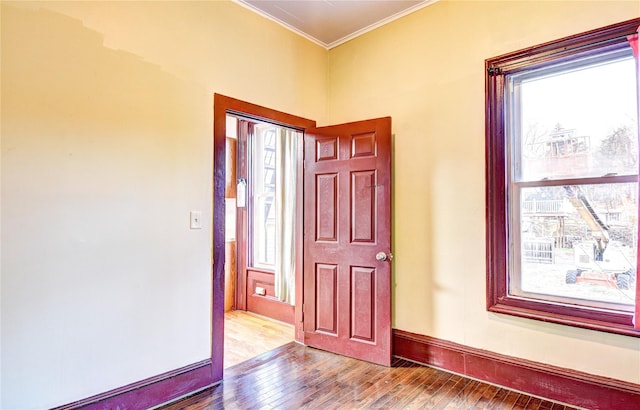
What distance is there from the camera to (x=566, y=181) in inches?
87.2

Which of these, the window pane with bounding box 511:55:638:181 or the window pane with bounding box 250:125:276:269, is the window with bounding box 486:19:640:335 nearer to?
the window pane with bounding box 511:55:638:181

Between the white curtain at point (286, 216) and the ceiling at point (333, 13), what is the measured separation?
3.53 ft

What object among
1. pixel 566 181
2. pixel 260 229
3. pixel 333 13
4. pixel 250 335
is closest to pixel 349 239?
pixel 250 335

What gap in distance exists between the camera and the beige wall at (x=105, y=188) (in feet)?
5.79

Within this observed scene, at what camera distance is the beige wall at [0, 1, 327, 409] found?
1764 mm

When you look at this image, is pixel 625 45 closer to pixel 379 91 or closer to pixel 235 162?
pixel 379 91

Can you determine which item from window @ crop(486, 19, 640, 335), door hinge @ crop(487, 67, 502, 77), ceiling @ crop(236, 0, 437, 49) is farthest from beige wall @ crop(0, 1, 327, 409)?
window @ crop(486, 19, 640, 335)

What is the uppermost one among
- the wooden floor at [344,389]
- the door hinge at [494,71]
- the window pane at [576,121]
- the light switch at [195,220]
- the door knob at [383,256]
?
the door hinge at [494,71]

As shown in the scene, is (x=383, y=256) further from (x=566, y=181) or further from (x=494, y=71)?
(x=494, y=71)

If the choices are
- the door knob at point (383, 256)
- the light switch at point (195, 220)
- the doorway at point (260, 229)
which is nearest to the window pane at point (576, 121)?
the door knob at point (383, 256)

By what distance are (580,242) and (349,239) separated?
159 cm

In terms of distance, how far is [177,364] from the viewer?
2.31m

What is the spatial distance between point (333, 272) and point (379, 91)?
1.67 metres

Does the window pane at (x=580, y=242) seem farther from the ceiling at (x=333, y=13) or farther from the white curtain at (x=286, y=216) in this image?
the white curtain at (x=286, y=216)
